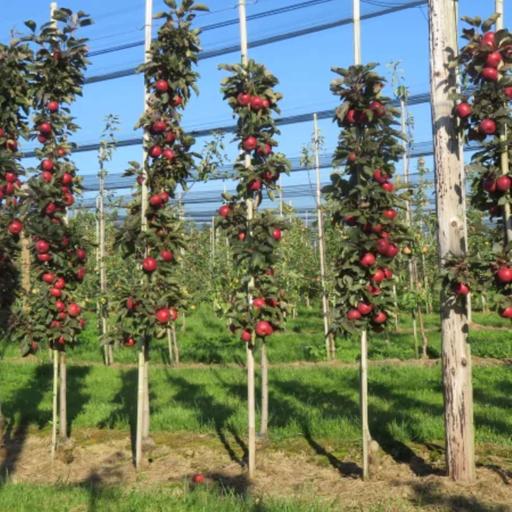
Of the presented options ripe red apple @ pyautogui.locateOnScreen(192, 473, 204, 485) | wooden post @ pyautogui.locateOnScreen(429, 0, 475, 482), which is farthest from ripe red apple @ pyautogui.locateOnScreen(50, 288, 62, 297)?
wooden post @ pyautogui.locateOnScreen(429, 0, 475, 482)

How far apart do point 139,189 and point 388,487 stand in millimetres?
3715

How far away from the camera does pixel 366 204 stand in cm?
536

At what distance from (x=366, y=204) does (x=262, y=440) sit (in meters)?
2.85

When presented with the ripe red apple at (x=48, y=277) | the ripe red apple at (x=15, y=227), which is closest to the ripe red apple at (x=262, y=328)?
the ripe red apple at (x=48, y=277)

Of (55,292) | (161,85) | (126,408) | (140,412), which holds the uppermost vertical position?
(161,85)

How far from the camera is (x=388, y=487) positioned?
16.9ft

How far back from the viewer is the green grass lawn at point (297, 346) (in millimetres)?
11586

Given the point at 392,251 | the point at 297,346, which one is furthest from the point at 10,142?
the point at 297,346

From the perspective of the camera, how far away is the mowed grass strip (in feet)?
21.9

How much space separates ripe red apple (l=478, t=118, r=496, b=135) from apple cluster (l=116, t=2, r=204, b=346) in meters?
2.82

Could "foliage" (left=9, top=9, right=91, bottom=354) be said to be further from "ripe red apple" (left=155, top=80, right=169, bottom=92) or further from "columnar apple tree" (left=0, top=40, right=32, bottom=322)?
"ripe red apple" (left=155, top=80, right=169, bottom=92)

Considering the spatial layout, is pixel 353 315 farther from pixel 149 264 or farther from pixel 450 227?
pixel 149 264

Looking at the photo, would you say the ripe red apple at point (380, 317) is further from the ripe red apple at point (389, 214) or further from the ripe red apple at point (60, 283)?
the ripe red apple at point (60, 283)

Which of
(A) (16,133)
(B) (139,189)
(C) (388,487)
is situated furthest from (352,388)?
(A) (16,133)
